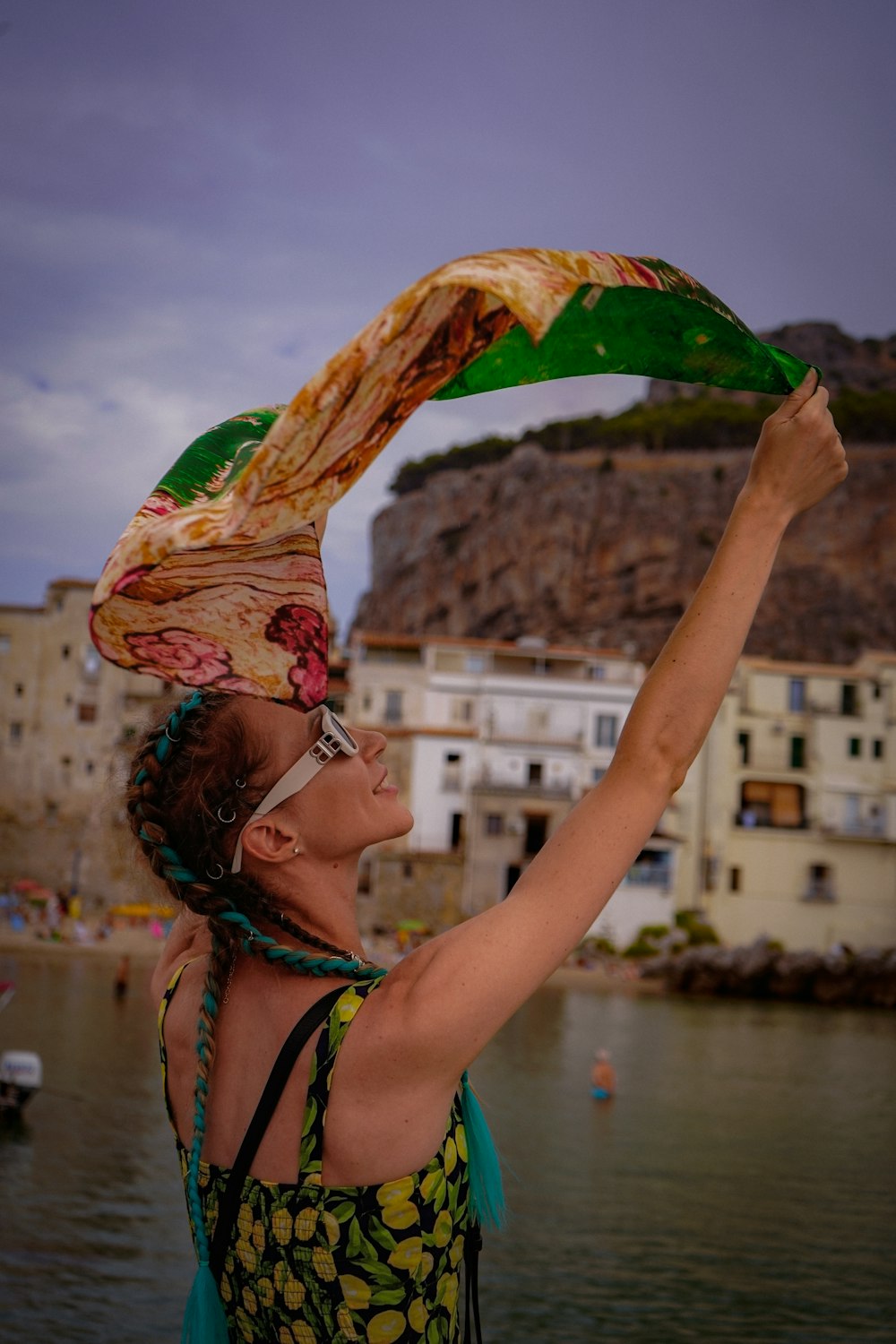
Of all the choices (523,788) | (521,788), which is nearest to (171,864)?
(521,788)

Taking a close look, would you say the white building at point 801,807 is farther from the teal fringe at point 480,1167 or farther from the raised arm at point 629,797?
the raised arm at point 629,797

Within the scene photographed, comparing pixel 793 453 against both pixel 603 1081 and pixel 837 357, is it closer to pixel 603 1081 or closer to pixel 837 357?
pixel 603 1081

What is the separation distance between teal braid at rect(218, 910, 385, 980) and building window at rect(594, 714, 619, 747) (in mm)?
44454

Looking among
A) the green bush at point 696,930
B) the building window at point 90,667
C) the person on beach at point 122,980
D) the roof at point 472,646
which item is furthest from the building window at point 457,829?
the building window at point 90,667

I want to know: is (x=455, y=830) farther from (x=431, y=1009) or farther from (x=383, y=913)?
(x=431, y=1009)

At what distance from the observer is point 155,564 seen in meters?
1.49

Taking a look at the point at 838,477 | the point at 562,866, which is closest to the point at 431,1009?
the point at 562,866

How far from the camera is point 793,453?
1.75 metres

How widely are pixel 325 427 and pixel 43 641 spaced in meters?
51.0

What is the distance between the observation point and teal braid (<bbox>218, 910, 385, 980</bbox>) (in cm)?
180

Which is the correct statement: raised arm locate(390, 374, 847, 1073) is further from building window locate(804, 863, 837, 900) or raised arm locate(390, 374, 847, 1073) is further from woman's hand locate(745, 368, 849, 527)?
building window locate(804, 863, 837, 900)

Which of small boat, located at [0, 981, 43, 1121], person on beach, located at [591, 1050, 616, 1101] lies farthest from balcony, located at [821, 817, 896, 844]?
small boat, located at [0, 981, 43, 1121]

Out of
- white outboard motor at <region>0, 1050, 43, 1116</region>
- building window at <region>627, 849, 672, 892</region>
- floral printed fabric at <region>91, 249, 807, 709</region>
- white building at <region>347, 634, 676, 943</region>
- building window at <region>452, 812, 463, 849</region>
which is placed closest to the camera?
floral printed fabric at <region>91, 249, 807, 709</region>

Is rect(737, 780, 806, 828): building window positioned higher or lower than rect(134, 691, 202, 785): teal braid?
higher
